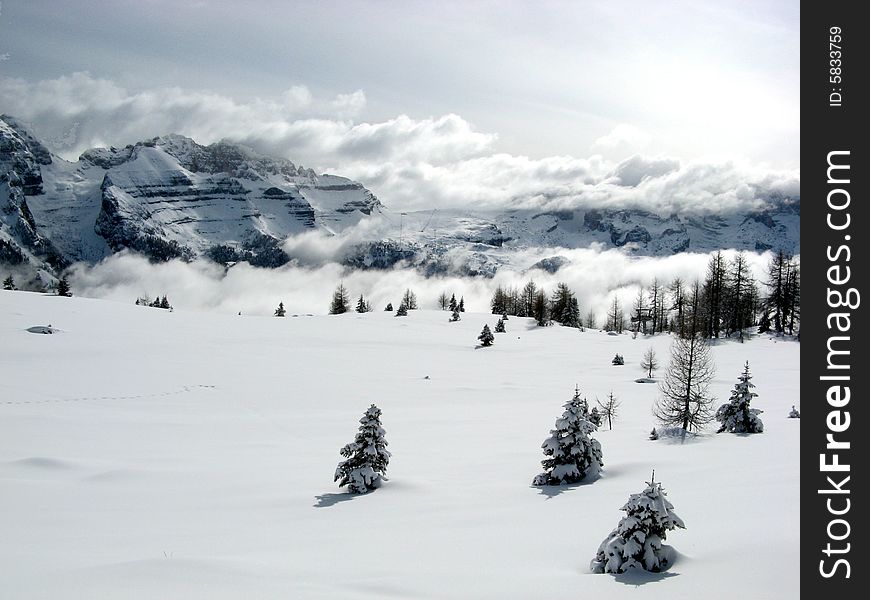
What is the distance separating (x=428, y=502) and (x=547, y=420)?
15395 millimetres

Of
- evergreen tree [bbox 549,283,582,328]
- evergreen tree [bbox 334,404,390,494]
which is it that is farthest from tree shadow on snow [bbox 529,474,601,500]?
evergreen tree [bbox 549,283,582,328]

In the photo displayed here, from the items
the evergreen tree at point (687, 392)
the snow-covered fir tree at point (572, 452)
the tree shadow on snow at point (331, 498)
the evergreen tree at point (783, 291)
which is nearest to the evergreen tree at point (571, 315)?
the evergreen tree at point (783, 291)

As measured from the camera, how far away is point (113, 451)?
22.2 m

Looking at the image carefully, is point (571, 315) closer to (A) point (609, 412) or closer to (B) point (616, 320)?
(B) point (616, 320)

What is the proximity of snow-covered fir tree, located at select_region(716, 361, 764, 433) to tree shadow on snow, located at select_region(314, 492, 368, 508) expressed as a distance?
14.9 metres

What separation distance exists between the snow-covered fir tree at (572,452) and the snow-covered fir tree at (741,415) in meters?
8.08

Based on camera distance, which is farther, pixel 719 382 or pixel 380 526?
pixel 719 382

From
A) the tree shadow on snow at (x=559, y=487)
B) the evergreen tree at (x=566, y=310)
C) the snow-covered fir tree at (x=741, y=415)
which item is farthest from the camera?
the evergreen tree at (x=566, y=310)

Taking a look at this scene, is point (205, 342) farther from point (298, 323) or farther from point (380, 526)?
point (380, 526)

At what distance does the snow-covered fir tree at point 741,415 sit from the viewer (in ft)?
70.7

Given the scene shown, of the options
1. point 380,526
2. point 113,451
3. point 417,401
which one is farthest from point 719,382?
point 113,451

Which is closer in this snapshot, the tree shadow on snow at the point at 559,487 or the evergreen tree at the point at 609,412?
the tree shadow on snow at the point at 559,487

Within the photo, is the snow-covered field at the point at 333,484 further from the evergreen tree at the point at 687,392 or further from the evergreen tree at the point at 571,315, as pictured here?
the evergreen tree at the point at 571,315

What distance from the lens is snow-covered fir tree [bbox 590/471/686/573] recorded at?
8.65m
